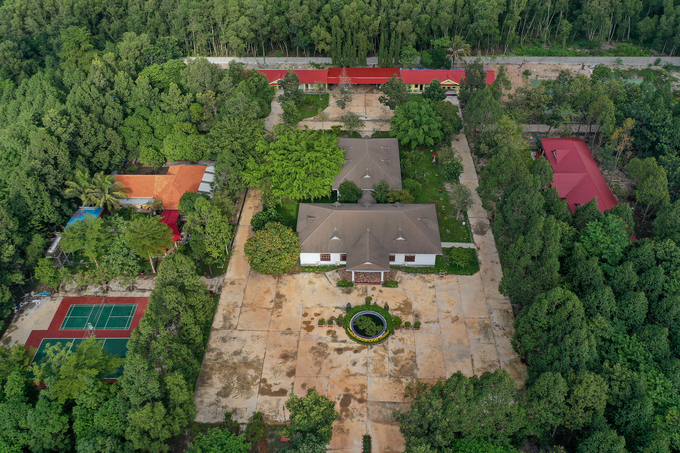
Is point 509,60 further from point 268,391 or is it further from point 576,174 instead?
point 268,391

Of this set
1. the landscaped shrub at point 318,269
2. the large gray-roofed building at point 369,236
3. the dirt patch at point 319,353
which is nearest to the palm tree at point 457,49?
the large gray-roofed building at point 369,236

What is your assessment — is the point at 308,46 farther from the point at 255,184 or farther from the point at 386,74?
the point at 255,184

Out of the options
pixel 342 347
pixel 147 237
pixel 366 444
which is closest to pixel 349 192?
pixel 342 347

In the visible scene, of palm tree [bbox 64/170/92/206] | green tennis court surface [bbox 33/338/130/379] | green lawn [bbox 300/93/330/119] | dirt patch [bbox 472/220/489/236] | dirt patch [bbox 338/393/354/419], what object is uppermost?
palm tree [bbox 64/170/92/206]

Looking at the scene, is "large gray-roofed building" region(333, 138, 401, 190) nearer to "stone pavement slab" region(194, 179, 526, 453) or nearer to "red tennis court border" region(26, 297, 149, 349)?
"stone pavement slab" region(194, 179, 526, 453)

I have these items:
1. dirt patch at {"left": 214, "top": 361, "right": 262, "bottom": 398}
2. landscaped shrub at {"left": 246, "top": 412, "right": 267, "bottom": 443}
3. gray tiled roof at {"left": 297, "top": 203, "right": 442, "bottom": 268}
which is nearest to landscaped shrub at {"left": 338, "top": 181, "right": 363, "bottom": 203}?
gray tiled roof at {"left": 297, "top": 203, "right": 442, "bottom": 268}

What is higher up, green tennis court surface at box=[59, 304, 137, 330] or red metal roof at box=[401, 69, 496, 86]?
red metal roof at box=[401, 69, 496, 86]

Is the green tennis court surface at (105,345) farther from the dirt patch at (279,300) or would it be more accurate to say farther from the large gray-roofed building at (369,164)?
the large gray-roofed building at (369,164)

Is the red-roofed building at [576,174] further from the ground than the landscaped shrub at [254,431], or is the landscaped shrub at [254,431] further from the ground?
the red-roofed building at [576,174]
